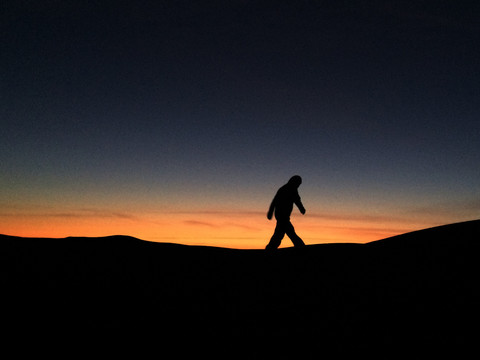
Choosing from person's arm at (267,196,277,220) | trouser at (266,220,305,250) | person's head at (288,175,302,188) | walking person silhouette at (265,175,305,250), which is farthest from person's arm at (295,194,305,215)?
person's arm at (267,196,277,220)

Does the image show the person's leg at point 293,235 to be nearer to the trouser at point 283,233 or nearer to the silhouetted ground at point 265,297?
the trouser at point 283,233

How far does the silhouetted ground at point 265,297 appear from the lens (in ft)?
15.8

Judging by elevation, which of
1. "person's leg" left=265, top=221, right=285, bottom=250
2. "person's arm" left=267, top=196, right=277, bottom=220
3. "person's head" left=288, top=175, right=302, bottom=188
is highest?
"person's head" left=288, top=175, right=302, bottom=188

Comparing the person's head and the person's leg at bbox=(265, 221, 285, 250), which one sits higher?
the person's head

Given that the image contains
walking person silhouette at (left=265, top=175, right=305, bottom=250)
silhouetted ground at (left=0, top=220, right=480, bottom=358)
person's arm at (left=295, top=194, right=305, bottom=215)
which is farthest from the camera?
person's arm at (left=295, top=194, right=305, bottom=215)

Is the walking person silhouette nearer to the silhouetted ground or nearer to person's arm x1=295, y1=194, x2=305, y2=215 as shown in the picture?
person's arm x1=295, y1=194, x2=305, y2=215

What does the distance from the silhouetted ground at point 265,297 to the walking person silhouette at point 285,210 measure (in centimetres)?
42

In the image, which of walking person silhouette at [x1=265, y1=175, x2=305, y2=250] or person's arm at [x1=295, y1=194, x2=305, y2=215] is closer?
walking person silhouette at [x1=265, y1=175, x2=305, y2=250]

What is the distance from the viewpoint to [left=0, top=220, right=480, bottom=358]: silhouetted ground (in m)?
4.80

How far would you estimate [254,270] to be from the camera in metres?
8.41

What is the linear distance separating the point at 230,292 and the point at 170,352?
2457 mm

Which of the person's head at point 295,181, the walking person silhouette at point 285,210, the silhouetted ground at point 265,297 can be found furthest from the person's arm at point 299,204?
the silhouetted ground at point 265,297

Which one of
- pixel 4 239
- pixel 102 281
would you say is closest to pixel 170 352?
pixel 102 281

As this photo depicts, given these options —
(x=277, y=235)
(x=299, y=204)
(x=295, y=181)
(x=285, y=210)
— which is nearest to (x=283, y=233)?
(x=277, y=235)
